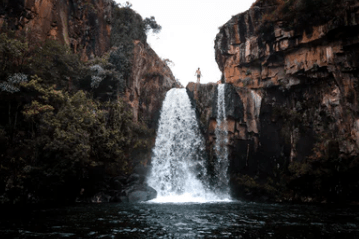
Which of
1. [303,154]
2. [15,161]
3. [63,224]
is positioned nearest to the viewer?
[63,224]

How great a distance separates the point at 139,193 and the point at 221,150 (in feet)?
27.2

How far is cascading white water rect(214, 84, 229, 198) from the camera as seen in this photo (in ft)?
68.9

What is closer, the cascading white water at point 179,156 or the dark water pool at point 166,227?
the dark water pool at point 166,227

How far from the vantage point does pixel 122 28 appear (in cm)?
2506

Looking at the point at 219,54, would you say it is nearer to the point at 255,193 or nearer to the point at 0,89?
the point at 255,193

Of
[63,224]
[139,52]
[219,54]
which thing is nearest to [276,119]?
[219,54]

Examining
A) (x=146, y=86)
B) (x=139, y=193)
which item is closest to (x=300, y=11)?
(x=146, y=86)

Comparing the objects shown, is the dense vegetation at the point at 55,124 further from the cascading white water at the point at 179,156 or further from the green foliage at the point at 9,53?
the cascading white water at the point at 179,156

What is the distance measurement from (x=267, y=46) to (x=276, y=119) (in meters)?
6.60

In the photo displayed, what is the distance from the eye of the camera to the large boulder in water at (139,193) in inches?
651

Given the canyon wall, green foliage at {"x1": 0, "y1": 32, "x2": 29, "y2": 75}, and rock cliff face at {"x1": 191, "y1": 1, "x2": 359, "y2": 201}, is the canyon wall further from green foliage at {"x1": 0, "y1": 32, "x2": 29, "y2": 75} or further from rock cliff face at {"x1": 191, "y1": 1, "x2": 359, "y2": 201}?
rock cliff face at {"x1": 191, "y1": 1, "x2": 359, "y2": 201}

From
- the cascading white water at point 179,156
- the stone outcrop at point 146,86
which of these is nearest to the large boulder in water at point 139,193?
A: the cascading white water at point 179,156

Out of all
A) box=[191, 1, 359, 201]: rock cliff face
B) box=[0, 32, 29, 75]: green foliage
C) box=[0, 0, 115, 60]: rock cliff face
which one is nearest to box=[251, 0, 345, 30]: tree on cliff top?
box=[191, 1, 359, 201]: rock cliff face

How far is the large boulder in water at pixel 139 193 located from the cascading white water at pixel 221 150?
20.0 ft
